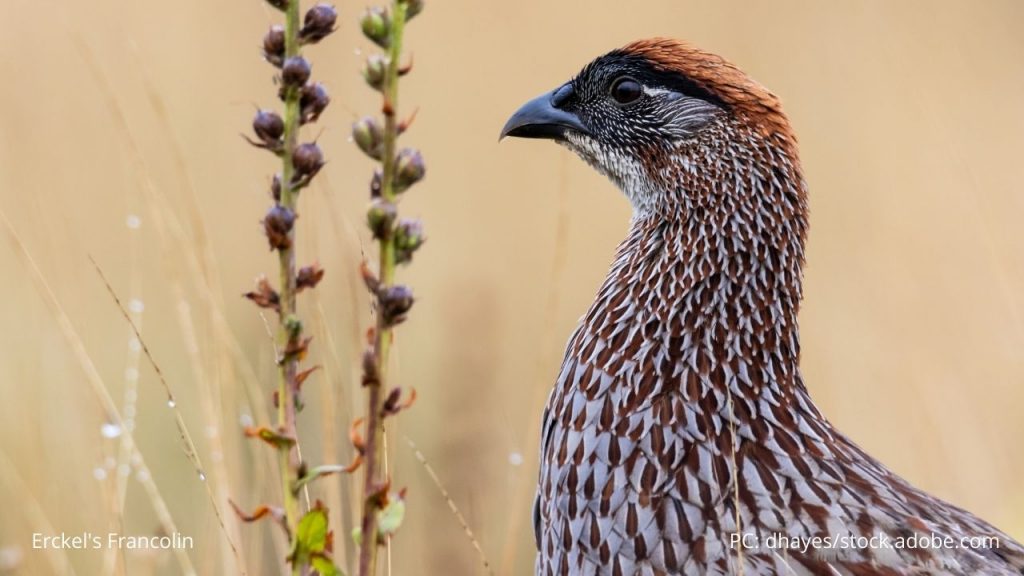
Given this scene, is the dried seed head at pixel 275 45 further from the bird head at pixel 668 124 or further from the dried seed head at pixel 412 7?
the bird head at pixel 668 124

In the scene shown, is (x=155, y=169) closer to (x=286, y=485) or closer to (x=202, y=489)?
(x=202, y=489)

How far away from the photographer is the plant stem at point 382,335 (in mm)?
1918

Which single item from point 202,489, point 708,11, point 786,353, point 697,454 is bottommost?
point 202,489

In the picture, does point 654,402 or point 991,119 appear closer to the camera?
point 654,402

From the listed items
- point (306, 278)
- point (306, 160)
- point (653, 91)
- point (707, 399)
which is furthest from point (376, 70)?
point (653, 91)

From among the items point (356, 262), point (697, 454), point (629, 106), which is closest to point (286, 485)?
point (697, 454)

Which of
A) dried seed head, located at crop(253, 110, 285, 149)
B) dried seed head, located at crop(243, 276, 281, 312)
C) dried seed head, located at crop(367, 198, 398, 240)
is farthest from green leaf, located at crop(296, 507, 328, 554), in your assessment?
dried seed head, located at crop(253, 110, 285, 149)

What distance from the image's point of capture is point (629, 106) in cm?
403

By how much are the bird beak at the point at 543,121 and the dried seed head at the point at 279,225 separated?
2154 mm

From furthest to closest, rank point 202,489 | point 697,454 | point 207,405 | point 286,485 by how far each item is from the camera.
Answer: point 202,489 → point 207,405 → point 697,454 → point 286,485

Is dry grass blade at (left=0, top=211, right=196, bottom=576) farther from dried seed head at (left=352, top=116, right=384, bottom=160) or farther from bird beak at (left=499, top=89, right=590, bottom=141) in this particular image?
dried seed head at (left=352, top=116, right=384, bottom=160)

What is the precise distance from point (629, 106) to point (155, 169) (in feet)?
15.7

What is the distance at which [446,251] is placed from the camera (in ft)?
27.1

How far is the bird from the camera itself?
3021mm
